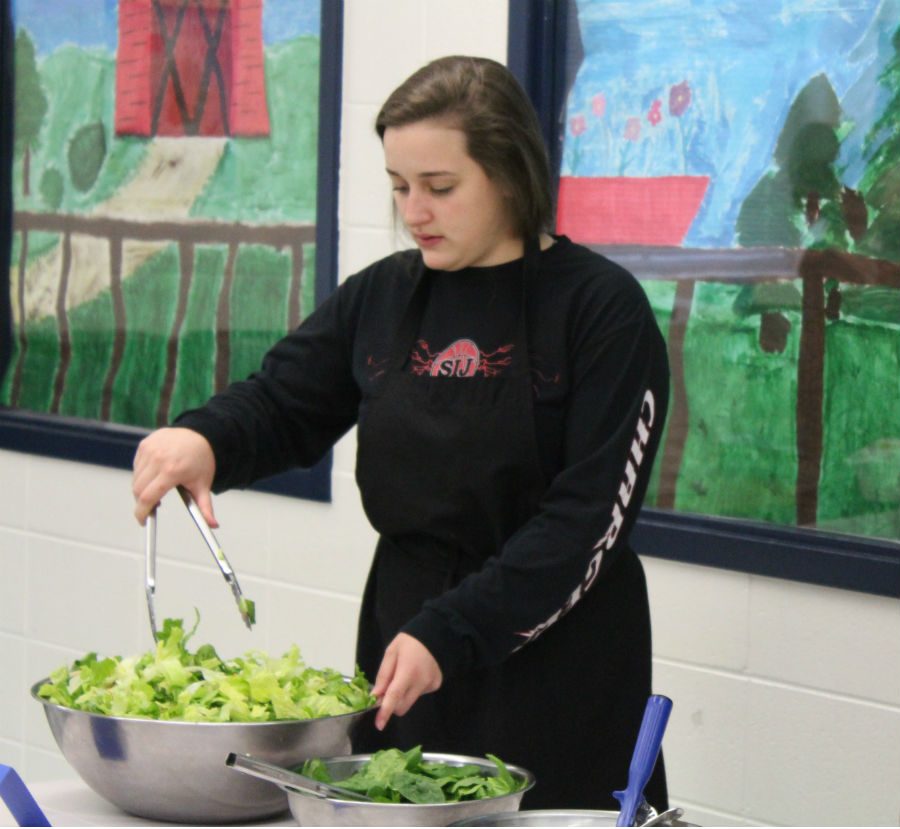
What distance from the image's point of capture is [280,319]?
3.38 metres

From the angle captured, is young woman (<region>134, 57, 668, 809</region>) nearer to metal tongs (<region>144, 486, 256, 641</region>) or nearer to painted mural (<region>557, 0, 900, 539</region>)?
metal tongs (<region>144, 486, 256, 641</region>)

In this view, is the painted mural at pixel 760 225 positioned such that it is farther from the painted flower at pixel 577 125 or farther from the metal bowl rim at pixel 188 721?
the metal bowl rim at pixel 188 721

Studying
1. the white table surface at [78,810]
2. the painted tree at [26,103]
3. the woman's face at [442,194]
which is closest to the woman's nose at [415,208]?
the woman's face at [442,194]

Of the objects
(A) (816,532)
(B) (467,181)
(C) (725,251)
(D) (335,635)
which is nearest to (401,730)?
(B) (467,181)

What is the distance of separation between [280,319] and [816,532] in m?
1.31

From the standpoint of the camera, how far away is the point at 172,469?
73.8 inches

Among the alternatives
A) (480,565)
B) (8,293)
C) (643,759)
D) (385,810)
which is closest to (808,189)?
(480,565)

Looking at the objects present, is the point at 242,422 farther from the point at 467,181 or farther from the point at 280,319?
the point at 280,319

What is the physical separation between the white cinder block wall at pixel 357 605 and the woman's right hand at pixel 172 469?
1.02 metres

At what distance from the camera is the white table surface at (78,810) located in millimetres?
1592

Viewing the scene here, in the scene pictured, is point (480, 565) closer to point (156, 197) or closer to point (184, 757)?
point (184, 757)

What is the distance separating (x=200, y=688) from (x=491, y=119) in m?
0.76

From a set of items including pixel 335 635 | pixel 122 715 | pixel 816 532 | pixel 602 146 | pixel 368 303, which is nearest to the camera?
pixel 122 715

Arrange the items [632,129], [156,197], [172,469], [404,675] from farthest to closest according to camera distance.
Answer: [156,197], [632,129], [172,469], [404,675]
